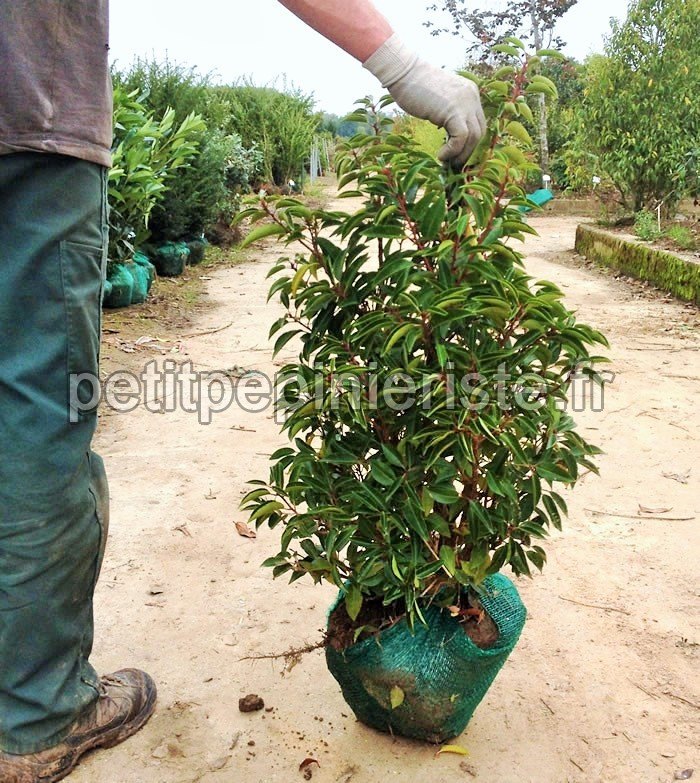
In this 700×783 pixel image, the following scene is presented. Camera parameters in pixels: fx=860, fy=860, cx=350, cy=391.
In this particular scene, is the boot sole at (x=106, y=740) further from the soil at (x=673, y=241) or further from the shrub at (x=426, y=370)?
the soil at (x=673, y=241)

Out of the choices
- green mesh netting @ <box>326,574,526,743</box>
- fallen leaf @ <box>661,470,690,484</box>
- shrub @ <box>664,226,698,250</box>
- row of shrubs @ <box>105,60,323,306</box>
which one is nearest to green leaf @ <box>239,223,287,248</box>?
green mesh netting @ <box>326,574,526,743</box>

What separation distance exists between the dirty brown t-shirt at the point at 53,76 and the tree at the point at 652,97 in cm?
1069

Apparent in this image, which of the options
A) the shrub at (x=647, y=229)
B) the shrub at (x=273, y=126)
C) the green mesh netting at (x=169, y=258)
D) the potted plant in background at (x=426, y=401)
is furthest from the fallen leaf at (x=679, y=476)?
the shrub at (x=273, y=126)

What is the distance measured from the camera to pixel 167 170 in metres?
8.20

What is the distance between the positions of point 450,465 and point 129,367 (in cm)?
412

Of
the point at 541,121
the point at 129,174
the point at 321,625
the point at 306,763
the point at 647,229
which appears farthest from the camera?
the point at 541,121

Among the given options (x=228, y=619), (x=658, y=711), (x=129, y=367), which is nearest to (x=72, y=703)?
(x=228, y=619)

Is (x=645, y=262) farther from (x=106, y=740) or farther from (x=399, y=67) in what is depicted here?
(x=106, y=740)

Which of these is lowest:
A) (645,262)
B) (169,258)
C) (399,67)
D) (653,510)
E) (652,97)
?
(653,510)

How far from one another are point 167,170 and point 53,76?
680cm

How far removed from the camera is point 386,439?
184cm

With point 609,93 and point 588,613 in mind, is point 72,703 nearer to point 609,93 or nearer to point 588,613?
point 588,613

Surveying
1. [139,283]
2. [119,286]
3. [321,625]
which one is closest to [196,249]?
[139,283]

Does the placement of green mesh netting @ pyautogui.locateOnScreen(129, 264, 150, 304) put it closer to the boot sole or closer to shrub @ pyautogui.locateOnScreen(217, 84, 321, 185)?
the boot sole
